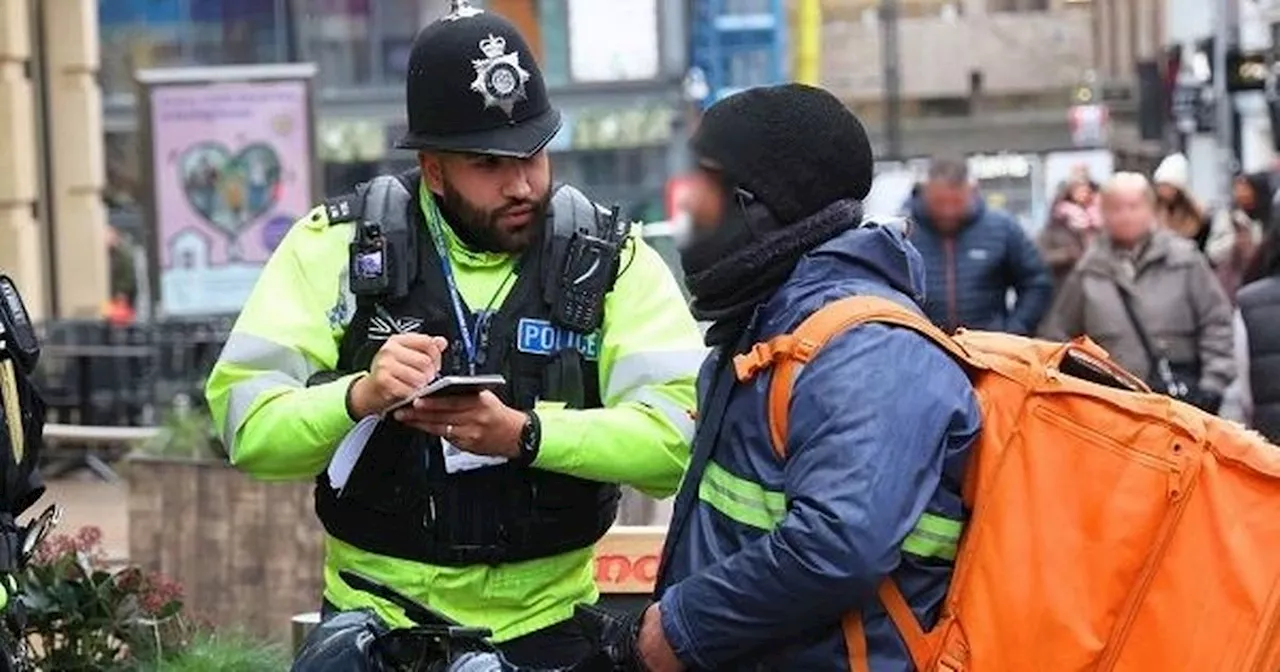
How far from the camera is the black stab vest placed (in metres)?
4.24

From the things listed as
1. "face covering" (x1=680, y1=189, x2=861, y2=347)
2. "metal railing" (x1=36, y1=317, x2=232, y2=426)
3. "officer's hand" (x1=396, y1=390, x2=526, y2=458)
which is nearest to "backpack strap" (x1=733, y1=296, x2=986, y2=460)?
"face covering" (x1=680, y1=189, x2=861, y2=347)

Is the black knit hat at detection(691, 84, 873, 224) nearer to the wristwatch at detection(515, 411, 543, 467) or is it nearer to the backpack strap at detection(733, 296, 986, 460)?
the backpack strap at detection(733, 296, 986, 460)

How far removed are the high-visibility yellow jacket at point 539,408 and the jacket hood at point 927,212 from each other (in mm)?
6578

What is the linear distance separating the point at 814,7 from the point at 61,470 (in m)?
9.29

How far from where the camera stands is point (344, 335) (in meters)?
4.33

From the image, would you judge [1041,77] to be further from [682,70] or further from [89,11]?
[89,11]

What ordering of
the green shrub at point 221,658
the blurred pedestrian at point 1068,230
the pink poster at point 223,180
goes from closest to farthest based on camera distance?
the green shrub at point 221,658 < the blurred pedestrian at point 1068,230 < the pink poster at point 223,180

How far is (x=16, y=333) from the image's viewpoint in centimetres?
476

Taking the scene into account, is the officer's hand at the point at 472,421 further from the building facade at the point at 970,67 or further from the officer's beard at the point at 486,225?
the building facade at the point at 970,67

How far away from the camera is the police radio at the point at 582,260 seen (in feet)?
14.1

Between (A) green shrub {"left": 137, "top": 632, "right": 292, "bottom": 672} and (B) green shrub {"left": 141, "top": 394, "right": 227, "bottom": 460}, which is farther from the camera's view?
(B) green shrub {"left": 141, "top": 394, "right": 227, "bottom": 460}

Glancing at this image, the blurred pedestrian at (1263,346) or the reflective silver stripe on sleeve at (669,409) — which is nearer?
the reflective silver stripe on sleeve at (669,409)

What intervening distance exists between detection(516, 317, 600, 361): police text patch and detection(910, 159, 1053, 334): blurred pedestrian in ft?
21.3

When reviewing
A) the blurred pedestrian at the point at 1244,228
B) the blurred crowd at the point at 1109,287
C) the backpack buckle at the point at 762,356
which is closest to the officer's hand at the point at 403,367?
the backpack buckle at the point at 762,356
